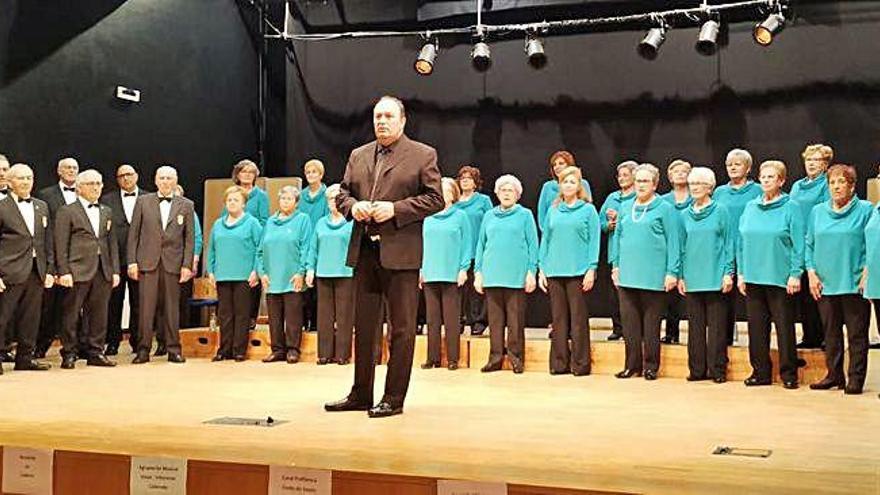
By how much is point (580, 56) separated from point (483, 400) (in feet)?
16.7

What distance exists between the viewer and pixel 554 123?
956 cm

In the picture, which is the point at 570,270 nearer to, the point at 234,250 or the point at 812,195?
the point at 812,195

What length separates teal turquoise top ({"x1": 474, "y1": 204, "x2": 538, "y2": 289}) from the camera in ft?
22.1

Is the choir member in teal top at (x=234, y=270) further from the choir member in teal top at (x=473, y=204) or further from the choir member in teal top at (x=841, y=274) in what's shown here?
the choir member in teal top at (x=841, y=274)

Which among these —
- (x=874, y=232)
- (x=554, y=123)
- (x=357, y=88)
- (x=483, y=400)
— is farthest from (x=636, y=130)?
(x=483, y=400)

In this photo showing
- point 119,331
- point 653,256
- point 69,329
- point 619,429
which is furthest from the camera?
point 119,331

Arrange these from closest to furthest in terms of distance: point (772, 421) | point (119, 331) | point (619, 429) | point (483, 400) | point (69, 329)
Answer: point (619, 429) < point (772, 421) < point (483, 400) < point (69, 329) < point (119, 331)

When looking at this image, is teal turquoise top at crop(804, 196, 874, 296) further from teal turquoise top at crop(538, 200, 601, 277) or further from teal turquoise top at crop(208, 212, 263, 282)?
teal turquoise top at crop(208, 212, 263, 282)

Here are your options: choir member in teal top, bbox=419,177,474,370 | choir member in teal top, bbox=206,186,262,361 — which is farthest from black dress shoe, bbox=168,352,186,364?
choir member in teal top, bbox=419,177,474,370

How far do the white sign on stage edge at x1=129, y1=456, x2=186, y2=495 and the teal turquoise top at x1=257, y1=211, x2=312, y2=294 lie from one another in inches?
194

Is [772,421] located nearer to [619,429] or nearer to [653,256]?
[619,429]

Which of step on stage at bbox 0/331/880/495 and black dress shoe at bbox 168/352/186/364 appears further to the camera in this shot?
black dress shoe at bbox 168/352/186/364

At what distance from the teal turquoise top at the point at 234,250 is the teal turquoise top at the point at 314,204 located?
46 cm

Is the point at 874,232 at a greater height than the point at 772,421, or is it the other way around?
the point at 874,232
